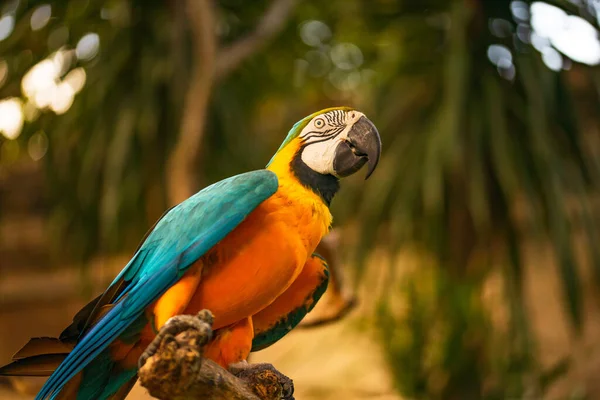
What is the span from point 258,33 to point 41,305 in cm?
243

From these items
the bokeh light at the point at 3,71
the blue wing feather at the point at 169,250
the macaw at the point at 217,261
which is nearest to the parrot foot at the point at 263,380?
the macaw at the point at 217,261

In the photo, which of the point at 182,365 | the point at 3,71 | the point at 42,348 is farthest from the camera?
the point at 3,71

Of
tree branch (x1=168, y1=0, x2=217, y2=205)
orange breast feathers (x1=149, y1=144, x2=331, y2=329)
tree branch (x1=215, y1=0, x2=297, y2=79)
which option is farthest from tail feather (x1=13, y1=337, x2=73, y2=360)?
tree branch (x1=215, y1=0, x2=297, y2=79)

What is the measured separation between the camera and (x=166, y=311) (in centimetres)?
73

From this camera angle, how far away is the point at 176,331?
25.2 inches

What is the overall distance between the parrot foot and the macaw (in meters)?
0.04

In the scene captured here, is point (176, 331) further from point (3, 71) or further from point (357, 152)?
point (3, 71)


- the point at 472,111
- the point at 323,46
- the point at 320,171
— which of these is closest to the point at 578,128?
the point at 472,111

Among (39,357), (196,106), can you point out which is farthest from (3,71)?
(39,357)

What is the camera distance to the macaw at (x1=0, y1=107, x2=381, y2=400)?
728mm

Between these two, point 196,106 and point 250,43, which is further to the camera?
point 250,43

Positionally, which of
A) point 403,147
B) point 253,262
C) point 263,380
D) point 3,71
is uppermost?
point 3,71

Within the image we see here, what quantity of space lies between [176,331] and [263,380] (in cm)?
23

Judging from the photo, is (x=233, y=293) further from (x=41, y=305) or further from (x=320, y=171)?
(x=41, y=305)
